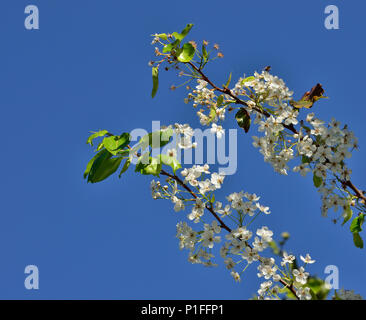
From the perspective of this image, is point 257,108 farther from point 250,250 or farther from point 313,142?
point 250,250

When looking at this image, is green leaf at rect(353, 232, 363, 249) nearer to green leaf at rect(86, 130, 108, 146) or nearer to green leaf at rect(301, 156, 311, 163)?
green leaf at rect(301, 156, 311, 163)

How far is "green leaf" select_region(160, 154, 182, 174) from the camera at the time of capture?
8.80 ft

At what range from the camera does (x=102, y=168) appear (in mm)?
2607

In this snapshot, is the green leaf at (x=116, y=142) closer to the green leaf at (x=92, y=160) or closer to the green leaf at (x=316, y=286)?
the green leaf at (x=92, y=160)

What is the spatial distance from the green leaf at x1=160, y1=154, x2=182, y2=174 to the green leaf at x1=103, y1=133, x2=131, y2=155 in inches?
8.6

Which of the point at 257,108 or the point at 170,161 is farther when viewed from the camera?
the point at 257,108

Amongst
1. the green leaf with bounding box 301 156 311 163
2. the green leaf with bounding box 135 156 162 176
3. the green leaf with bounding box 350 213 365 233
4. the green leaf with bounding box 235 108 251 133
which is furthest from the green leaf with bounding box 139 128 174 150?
the green leaf with bounding box 350 213 365 233

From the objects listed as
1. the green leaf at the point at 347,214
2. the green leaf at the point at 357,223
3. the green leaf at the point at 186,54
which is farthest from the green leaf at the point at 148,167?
the green leaf at the point at 357,223

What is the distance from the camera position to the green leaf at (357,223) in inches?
111

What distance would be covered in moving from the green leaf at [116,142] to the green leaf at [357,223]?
4.69 feet

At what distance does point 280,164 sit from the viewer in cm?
302
